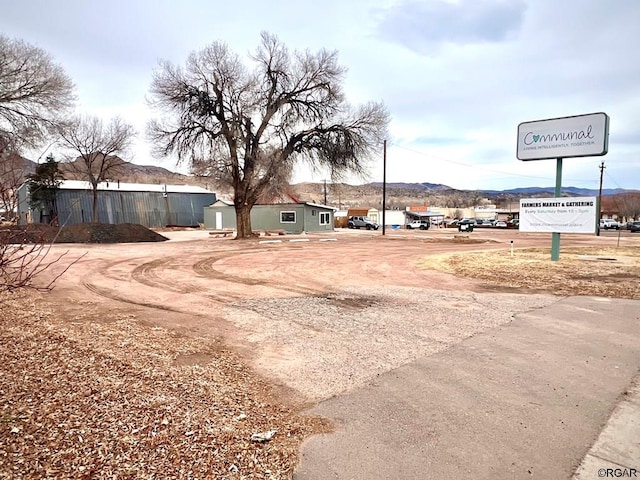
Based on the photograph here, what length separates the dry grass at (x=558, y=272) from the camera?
984cm

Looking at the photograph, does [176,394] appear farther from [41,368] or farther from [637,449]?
[637,449]

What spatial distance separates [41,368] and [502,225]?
64.4m

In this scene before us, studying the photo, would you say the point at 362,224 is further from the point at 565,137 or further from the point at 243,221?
the point at 565,137

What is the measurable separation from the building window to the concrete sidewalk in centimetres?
3537

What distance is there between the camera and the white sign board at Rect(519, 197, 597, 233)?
51.6ft

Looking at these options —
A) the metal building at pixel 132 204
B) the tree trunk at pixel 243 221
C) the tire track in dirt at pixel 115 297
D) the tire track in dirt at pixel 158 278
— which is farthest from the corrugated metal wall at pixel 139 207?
the tire track in dirt at pixel 115 297

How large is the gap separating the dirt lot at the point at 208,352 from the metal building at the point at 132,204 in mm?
35795

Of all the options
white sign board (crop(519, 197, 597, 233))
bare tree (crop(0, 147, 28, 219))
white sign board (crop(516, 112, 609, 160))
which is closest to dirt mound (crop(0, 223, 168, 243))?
white sign board (crop(519, 197, 597, 233))

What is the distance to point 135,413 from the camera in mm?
3312

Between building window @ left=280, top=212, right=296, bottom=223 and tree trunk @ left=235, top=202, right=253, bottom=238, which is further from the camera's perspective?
building window @ left=280, top=212, right=296, bottom=223

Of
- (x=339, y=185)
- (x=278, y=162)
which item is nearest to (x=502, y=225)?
(x=339, y=185)

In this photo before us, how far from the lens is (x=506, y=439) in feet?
10.4

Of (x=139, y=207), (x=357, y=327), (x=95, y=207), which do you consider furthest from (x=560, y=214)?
(x=139, y=207)

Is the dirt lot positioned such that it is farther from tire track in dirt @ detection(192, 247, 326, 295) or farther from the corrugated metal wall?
the corrugated metal wall
